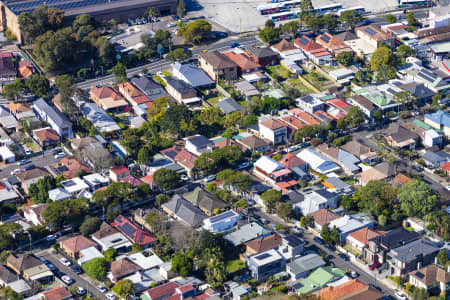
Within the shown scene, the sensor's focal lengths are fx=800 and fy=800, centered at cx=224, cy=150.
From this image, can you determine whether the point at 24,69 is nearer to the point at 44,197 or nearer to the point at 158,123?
the point at 158,123

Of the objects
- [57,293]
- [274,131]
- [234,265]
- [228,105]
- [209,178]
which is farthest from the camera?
[228,105]

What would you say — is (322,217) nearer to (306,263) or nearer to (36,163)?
(306,263)

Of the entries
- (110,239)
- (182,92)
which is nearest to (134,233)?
(110,239)

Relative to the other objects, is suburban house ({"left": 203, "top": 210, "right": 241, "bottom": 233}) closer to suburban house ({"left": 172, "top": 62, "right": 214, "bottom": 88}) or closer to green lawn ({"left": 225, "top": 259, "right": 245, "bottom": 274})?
green lawn ({"left": 225, "top": 259, "right": 245, "bottom": 274})

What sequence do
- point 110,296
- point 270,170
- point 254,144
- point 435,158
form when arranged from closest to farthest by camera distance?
point 110,296, point 270,170, point 435,158, point 254,144

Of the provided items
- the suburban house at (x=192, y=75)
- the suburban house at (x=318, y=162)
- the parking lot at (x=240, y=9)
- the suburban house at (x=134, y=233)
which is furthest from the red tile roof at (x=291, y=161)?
the parking lot at (x=240, y=9)

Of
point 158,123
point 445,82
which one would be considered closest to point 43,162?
Answer: point 158,123
